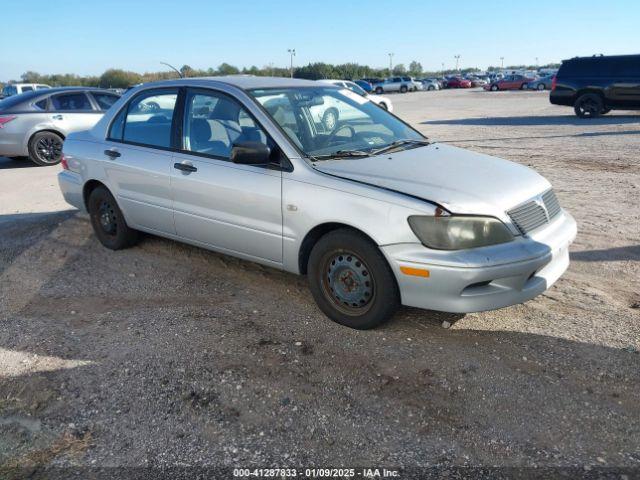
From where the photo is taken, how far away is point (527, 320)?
392 centimetres

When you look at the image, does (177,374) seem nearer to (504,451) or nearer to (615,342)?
(504,451)

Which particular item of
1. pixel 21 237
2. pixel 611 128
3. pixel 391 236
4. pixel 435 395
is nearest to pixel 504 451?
pixel 435 395

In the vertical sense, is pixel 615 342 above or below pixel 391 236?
below

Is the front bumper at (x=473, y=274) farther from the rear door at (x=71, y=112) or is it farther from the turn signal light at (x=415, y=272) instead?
the rear door at (x=71, y=112)

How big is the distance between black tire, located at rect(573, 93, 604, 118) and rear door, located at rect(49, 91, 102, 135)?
15229 mm

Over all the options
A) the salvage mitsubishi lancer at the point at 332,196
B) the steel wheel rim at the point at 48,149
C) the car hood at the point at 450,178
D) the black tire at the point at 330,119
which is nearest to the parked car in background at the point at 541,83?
the steel wheel rim at the point at 48,149

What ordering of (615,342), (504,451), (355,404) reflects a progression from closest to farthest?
(504,451) → (355,404) → (615,342)

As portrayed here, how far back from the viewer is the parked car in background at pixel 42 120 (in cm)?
1113

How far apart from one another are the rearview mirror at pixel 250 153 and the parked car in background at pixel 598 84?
56.6 ft

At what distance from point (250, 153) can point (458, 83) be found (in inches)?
2452

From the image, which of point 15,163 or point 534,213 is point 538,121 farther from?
point 534,213

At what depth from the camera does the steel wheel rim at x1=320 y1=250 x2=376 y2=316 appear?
145 inches

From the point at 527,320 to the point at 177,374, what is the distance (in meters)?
2.41

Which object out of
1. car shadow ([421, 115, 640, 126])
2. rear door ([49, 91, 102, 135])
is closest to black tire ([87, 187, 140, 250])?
rear door ([49, 91, 102, 135])
